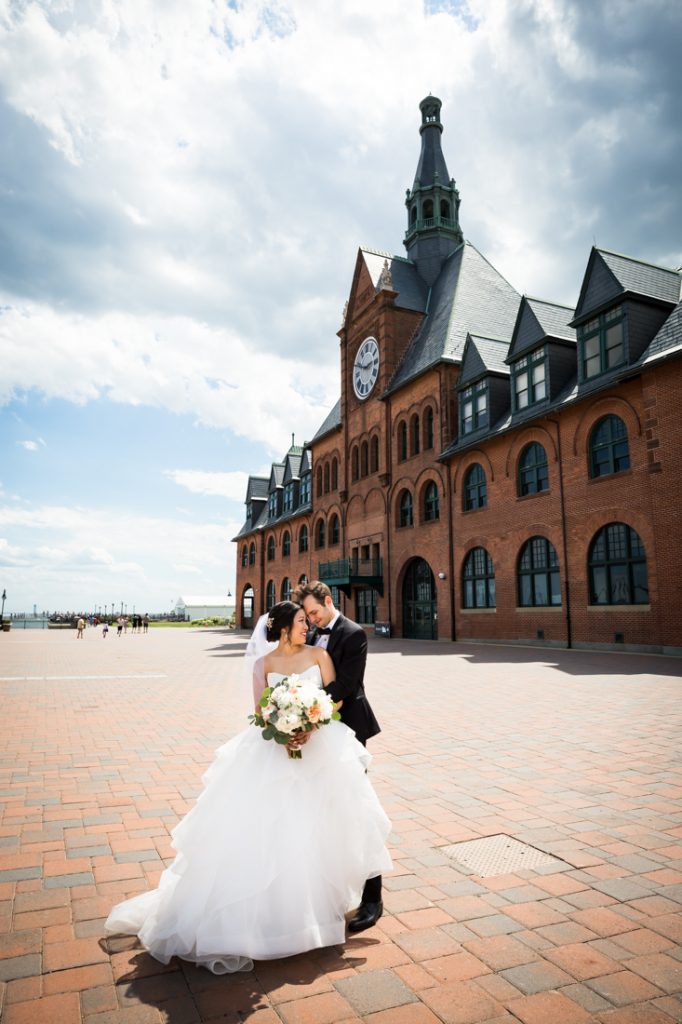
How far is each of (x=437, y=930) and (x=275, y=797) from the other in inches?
44.7

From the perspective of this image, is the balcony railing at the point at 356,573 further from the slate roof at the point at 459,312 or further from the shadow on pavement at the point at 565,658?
the slate roof at the point at 459,312

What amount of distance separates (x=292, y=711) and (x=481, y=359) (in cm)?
2633

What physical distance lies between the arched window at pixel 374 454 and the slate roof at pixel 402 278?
7.84 meters

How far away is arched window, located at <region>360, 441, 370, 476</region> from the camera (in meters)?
37.2

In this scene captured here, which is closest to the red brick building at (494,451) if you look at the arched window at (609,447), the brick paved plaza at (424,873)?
the arched window at (609,447)

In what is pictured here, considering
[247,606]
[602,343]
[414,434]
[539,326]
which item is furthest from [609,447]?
[247,606]

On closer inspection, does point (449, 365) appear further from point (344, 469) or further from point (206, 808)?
point (206, 808)

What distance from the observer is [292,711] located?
3463 mm

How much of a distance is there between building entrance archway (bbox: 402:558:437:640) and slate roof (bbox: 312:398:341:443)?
13.0 m

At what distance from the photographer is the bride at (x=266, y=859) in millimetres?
3182

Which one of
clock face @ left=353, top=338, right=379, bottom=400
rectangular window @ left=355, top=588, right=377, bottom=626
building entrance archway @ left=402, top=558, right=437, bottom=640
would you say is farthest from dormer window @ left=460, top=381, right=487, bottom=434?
rectangular window @ left=355, top=588, right=377, bottom=626

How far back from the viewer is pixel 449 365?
30.0m

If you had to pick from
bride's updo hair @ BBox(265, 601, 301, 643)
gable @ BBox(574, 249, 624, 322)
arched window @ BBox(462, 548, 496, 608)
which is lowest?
bride's updo hair @ BBox(265, 601, 301, 643)

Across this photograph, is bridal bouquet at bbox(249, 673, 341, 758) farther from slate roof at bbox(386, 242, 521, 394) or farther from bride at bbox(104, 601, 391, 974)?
slate roof at bbox(386, 242, 521, 394)
